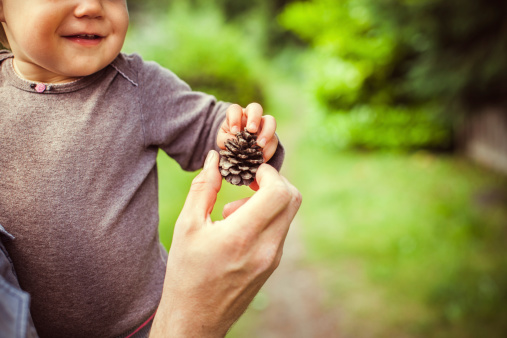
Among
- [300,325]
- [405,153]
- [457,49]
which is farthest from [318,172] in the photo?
[300,325]

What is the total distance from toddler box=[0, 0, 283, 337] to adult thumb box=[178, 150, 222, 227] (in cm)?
19

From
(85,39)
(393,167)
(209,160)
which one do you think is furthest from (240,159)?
(393,167)

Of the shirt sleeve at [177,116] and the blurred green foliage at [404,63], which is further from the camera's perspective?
the blurred green foliage at [404,63]

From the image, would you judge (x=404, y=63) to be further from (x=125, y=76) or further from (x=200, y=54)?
(x=125, y=76)

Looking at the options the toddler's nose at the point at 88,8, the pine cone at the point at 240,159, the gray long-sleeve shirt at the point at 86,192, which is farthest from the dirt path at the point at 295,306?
the toddler's nose at the point at 88,8

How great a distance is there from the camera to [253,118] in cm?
138

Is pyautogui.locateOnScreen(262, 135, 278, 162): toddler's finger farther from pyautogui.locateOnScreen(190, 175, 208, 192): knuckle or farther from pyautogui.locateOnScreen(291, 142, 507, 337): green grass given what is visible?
pyautogui.locateOnScreen(291, 142, 507, 337): green grass

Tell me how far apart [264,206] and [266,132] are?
371 mm

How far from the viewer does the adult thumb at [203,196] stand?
115cm

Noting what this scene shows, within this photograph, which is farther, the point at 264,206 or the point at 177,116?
the point at 177,116

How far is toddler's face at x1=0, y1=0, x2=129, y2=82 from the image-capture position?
4.09 ft

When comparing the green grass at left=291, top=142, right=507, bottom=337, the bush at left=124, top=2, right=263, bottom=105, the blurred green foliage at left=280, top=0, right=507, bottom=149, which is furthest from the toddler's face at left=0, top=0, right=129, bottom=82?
the bush at left=124, top=2, right=263, bottom=105

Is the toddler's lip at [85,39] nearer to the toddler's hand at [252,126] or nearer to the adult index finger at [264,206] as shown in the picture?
the toddler's hand at [252,126]

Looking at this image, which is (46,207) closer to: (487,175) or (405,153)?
(487,175)
